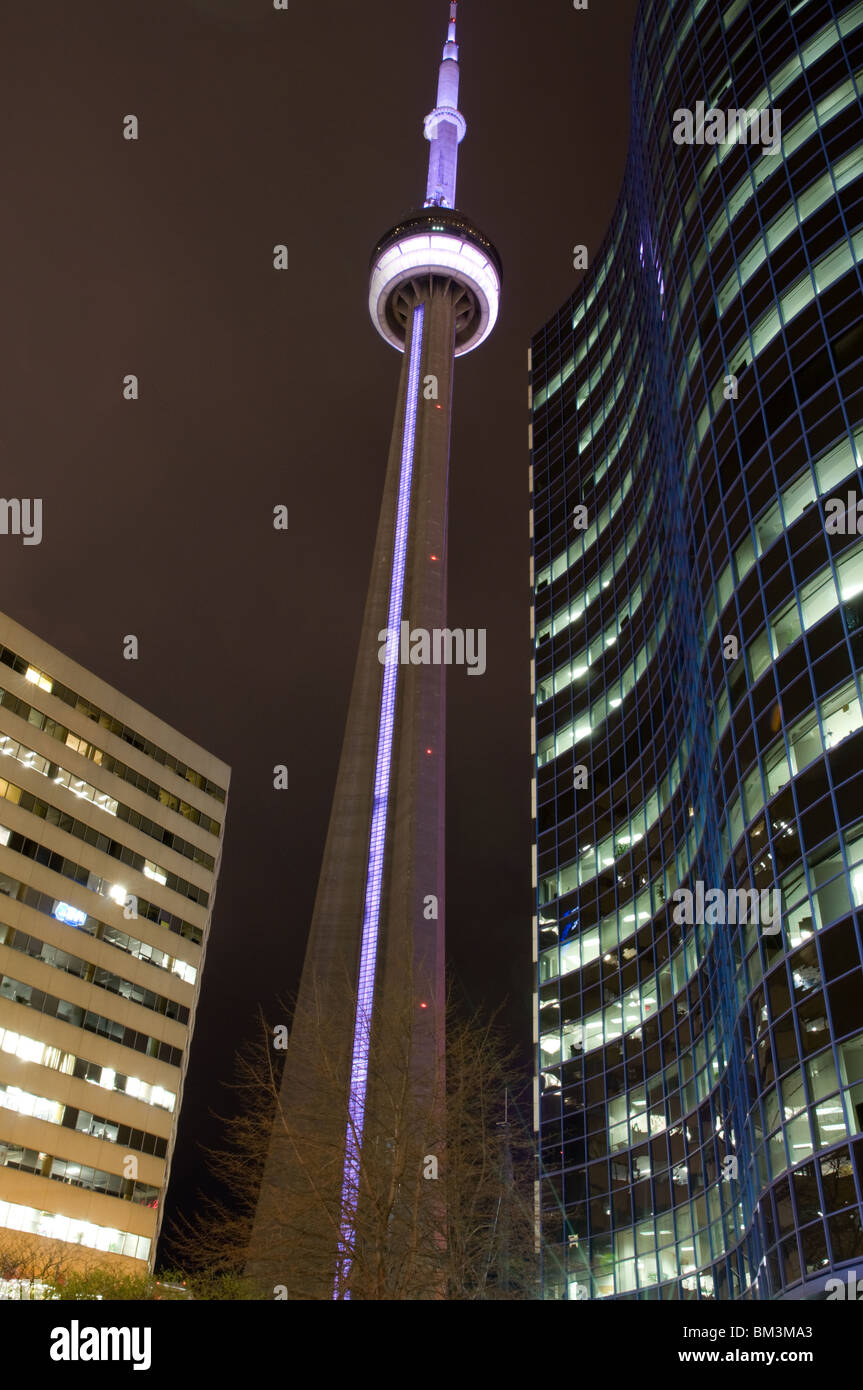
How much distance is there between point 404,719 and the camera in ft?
305

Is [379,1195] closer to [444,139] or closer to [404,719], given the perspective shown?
[404,719]

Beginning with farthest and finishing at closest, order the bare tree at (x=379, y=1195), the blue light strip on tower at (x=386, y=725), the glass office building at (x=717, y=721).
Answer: the blue light strip on tower at (x=386, y=725)
the glass office building at (x=717, y=721)
the bare tree at (x=379, y=1195)

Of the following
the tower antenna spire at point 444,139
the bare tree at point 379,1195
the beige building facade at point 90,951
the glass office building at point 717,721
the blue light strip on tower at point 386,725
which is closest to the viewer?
the bare tree at point 379,1195

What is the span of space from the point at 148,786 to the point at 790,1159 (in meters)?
64.0

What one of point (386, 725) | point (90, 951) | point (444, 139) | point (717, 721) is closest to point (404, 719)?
point (386, 725)

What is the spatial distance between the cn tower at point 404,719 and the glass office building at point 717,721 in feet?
38.2

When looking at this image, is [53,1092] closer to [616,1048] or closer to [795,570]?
[616,1048]

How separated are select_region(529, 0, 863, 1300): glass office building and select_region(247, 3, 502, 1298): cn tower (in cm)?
1165

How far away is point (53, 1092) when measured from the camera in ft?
230

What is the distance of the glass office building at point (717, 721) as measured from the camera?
3312 centimetres

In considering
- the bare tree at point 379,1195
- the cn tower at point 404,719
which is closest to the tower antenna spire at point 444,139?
the cn tower at point 404,719

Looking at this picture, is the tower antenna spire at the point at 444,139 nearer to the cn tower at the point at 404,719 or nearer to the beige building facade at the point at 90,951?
the cn tower at the point at 404,719

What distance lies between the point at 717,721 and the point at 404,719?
51952 millimetres

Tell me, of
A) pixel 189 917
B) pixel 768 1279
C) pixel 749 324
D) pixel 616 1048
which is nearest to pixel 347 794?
pixel 189 917
